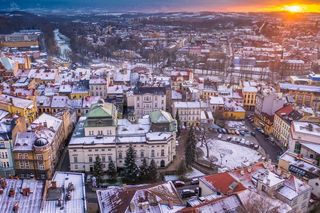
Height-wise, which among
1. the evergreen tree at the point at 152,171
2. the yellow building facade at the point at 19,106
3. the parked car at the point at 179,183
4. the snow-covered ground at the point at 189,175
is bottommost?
the snow-covered ground at the point at 189,175

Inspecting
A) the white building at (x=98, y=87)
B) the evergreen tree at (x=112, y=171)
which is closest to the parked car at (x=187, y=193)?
the evergreen tree at (x=112, y=171)

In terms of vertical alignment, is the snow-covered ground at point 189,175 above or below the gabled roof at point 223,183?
below

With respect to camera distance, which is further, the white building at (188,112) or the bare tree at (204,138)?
the white building at (188,112)

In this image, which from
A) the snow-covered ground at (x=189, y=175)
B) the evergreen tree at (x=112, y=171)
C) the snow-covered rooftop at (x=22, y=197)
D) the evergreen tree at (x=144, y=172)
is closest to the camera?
the snow-covered rooftop at (x=22, y=197)

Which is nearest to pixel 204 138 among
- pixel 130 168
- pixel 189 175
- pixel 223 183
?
pixel 189 175

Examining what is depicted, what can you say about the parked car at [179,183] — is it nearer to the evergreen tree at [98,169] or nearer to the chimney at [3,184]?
Answer: the evergreen tree at [98,169]

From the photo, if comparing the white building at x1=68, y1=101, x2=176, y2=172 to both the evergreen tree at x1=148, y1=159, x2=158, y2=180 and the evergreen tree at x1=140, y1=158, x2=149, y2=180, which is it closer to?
the evergreen tree at x1=148, y1=159, x2=158, y2=180

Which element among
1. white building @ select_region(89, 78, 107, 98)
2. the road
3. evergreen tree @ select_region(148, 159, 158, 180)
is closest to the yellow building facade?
white building @ select_region(89, 78, 107, 98)

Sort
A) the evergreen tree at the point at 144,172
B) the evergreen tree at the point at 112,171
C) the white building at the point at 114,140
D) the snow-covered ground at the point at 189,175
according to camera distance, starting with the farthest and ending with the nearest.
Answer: the white building at the point at 114,140, the snow-covered ground at the point at 189,175, the evergreen tree at the point at 112,171, the evergreen tree at the point at 144,172
